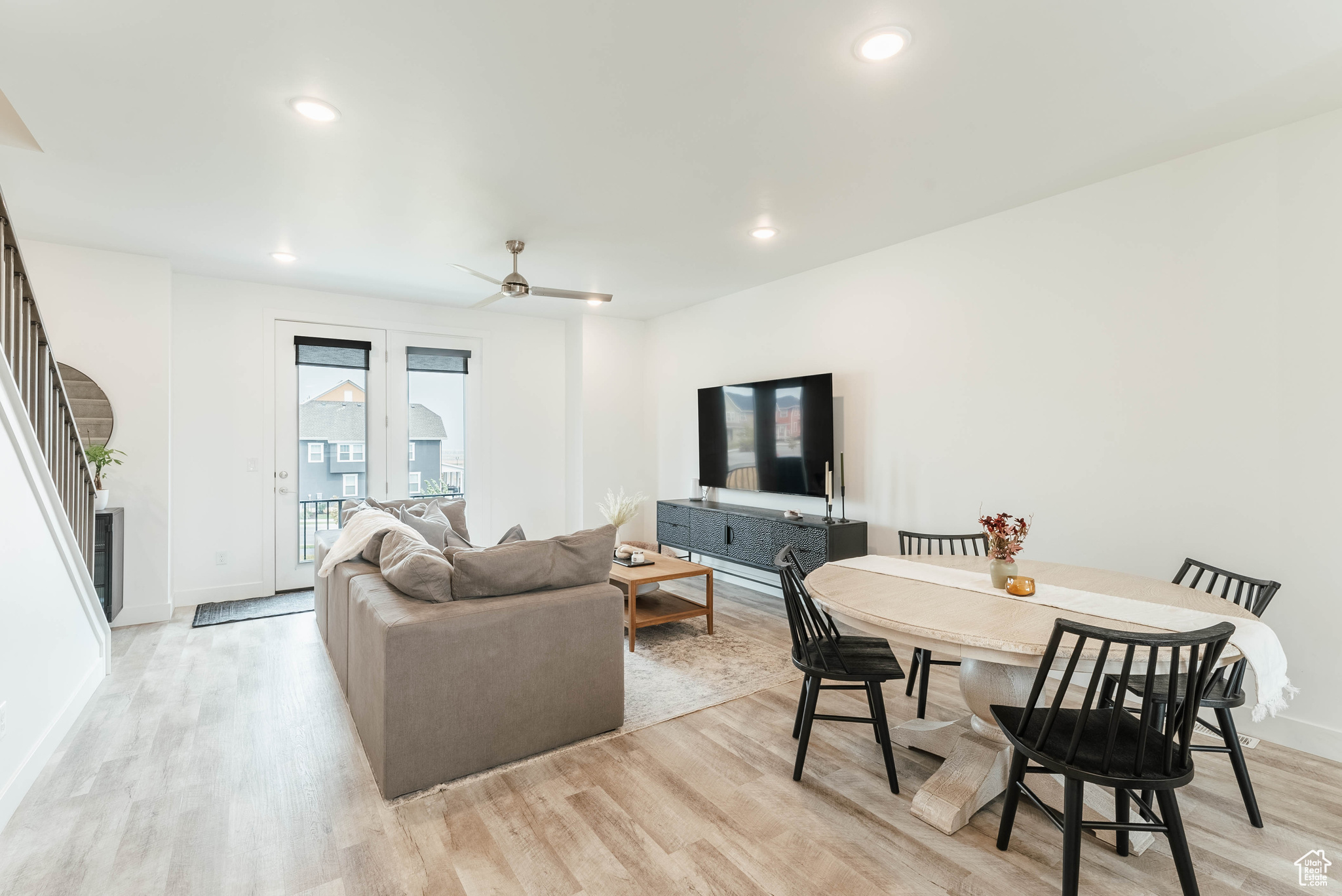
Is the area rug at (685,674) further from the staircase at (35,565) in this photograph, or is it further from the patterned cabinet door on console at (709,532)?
the staircase at (35,565)

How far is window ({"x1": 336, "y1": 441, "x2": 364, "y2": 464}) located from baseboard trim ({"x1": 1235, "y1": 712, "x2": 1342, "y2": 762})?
20.0 ft

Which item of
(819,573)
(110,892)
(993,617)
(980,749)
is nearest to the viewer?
(110,892)

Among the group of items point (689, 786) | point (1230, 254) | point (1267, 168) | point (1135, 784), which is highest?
point (1267, 168)

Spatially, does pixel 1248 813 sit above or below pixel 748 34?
below

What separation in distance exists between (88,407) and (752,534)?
468 cm

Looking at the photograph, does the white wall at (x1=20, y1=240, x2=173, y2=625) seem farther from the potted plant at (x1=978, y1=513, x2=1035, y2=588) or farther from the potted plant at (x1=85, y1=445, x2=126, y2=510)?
the potted plant at (x1=978, y1=513, x2=1035, y2=588)

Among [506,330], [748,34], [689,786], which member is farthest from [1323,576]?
[506,330]

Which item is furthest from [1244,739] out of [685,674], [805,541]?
[685,674]

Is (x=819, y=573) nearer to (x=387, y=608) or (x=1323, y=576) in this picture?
(x=387, y=608)

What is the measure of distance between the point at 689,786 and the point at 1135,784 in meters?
1.40

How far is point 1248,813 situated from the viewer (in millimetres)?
2119

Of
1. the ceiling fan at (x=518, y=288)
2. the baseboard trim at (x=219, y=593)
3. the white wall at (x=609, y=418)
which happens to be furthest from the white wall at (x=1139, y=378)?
the baseboard trim at (x=219, y=593)

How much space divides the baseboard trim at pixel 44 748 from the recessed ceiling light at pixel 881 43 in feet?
12.5

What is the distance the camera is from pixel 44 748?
2.47 metres
